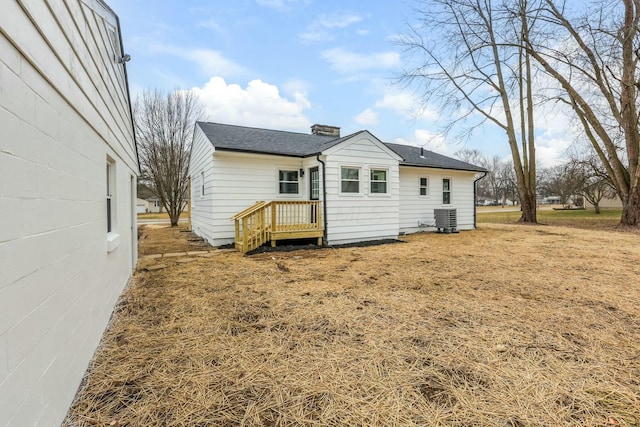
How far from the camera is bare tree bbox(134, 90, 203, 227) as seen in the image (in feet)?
53.7

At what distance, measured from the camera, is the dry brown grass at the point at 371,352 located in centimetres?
183

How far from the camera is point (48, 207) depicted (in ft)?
5.17

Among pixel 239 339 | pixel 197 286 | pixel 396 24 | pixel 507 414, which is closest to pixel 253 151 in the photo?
pixel 197 286

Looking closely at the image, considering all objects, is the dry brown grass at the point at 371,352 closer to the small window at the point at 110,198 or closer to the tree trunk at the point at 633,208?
the small window at the point at 110,198

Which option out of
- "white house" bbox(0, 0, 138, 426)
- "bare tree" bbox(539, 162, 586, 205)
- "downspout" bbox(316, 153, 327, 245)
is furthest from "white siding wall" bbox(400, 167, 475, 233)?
"white house" bbox(0, 0, 138, 426)

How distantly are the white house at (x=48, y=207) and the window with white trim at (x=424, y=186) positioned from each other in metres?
11.1

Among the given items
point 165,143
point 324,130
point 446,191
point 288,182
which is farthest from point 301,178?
point 165,143

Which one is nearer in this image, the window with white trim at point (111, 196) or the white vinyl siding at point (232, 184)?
the window with white trim at point (111, 196)

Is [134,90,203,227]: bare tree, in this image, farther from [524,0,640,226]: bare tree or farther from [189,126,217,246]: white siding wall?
[524,0,640,226]: bare tree

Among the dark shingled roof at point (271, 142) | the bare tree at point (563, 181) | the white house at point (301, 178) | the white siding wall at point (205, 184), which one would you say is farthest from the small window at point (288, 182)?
the bare tree at point (563, 181)

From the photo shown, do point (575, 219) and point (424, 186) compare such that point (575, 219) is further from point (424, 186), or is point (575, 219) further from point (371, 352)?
point (371, 352)

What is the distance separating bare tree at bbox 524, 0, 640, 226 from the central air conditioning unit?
25.3ft

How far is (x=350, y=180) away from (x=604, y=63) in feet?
41.4

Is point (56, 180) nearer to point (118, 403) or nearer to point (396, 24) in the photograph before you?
point (118, 403)
